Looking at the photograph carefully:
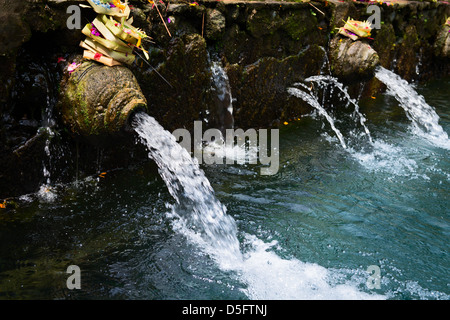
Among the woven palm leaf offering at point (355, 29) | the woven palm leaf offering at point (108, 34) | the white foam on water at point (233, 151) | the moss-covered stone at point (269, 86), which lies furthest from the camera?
the woven palm leaf offering at point (355, 29)

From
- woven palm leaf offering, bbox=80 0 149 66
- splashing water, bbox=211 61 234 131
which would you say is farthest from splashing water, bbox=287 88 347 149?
woven palm leaf offering, bbox=80 0 149 66

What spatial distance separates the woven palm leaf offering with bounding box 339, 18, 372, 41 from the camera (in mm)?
6602

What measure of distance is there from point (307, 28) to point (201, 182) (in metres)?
3.35

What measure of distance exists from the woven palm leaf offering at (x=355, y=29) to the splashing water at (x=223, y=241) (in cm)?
375

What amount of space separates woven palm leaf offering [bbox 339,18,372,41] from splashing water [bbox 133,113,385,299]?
3750 millimetres

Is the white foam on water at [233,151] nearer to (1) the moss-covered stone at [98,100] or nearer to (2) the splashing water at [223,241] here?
(2) the splashing water at [223,241]

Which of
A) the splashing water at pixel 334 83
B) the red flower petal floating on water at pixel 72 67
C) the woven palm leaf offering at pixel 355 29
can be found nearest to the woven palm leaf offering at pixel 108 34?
the red flower petal floating on water at pixel 72 67

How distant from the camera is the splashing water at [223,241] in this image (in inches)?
121

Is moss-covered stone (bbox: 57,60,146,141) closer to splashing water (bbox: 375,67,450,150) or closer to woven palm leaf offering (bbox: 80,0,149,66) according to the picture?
woven palm leaf offering (bbox: 80,0,149,66)

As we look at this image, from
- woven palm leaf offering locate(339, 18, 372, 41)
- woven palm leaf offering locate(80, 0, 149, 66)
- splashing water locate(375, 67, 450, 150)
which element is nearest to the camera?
woven palm leaf offering locate(80, 0, 149, 66)

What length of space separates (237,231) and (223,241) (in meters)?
0.20

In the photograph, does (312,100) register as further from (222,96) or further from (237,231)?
(237,231)

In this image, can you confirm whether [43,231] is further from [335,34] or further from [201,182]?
[335,34]
